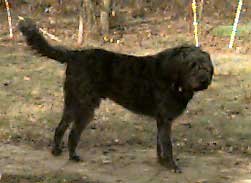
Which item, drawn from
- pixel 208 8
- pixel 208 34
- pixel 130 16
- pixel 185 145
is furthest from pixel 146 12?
pixel 185 145

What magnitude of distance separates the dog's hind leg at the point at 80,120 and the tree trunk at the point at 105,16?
8427 mm

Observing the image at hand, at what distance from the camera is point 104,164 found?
6531 millimetres

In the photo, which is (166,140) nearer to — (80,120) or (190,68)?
(190,68)

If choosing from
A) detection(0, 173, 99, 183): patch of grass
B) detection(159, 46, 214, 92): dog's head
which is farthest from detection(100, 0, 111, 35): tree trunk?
detection(0, 173, 99, 183): patch of grass

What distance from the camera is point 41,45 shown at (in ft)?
21.7

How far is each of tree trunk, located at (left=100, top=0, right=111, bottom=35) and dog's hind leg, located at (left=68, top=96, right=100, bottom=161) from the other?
8.43 meters

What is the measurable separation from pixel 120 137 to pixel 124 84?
4.29ft

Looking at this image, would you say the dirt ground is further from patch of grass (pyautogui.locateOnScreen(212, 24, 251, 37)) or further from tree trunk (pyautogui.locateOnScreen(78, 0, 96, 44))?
patch of grass (pyautogui.locateOnScreen(212, 24, 251, 37))

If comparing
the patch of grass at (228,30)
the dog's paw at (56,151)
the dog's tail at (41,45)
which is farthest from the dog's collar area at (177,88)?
the patch of grass at (228,30)

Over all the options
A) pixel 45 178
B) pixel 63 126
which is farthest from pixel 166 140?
pixel 45 178

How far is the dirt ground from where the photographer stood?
6219 mm

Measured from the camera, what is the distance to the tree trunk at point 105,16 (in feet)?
49.0

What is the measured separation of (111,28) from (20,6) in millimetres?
5227

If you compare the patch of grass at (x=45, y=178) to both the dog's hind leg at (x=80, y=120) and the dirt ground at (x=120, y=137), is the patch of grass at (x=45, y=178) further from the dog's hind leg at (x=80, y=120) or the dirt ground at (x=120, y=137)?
the dog's hind leg at (x=80, y=120)
